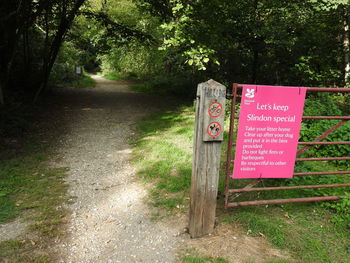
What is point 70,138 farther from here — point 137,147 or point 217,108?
point 217,108

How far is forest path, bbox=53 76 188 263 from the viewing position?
3.32m

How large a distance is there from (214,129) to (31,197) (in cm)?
333

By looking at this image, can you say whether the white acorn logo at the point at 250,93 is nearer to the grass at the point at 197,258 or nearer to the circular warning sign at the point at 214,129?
the circular warning sign at the point at 214,129

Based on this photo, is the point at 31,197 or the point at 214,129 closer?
the point at 214,129

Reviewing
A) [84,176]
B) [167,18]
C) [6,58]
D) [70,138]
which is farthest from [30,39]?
[84,176]

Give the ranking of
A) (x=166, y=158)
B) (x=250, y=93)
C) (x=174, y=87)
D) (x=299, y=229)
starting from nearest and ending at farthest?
(x=250, y=93) < (x=299, y=229) < (x=166, y=158) < (x=174, y=87)

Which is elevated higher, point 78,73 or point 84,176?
point 78,73

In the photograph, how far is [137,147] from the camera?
705cm

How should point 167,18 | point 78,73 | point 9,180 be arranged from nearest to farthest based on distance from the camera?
point 9,180
point 167,18
point 78,73

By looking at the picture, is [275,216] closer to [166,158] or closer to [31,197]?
[166,158]

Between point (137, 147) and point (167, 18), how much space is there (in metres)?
6.54

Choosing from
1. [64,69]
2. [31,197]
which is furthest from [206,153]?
[64,69]

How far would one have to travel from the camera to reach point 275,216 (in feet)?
12.8

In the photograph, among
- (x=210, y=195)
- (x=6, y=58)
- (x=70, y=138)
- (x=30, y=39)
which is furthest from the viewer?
(x=30, y=39)
